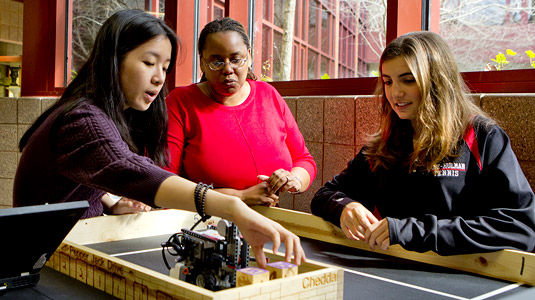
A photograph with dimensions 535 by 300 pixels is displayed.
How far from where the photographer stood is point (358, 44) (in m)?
2.63

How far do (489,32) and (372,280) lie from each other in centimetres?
142

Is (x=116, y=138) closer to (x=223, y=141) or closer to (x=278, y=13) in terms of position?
(x=223, y=141)

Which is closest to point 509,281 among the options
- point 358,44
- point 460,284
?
point 460,284

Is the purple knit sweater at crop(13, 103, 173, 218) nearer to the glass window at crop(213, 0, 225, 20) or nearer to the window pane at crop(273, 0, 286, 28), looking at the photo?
the window pane at crop(273, 0, 286, 28)

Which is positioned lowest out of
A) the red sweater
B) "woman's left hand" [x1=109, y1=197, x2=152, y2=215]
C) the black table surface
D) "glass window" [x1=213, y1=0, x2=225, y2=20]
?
the black table surface

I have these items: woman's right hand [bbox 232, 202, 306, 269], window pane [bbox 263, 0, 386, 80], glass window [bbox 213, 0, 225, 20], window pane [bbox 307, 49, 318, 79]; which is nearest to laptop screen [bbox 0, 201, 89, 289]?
woman's right hand [bbox 232, 202, 306, 269]

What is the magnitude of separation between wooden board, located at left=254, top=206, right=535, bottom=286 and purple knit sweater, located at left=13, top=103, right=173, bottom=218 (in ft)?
2.02

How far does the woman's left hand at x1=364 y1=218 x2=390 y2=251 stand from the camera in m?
1.35

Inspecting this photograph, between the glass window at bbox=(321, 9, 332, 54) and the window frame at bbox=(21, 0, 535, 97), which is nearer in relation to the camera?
the window frame at bbox=(21, 0, 535, 97)

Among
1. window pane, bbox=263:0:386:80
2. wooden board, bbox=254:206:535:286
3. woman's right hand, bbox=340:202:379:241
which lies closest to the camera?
wooden board, bbox=254:206:535:286

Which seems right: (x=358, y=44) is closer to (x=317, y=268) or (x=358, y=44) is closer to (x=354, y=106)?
(x=354, y=106)

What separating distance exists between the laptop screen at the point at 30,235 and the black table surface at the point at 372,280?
0.12 feet

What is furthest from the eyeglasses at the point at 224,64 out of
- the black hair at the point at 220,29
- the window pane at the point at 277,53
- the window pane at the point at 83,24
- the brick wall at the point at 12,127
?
the window pane at the point at 83,24

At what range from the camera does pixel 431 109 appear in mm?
1542
